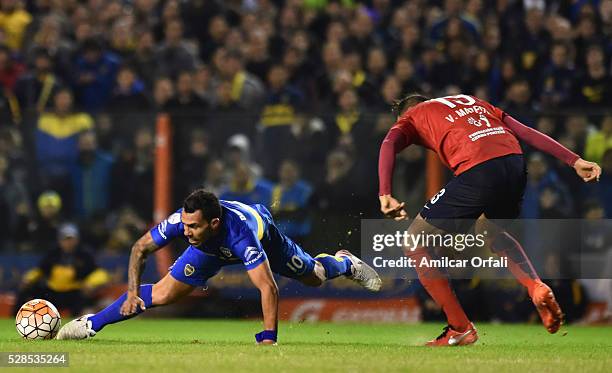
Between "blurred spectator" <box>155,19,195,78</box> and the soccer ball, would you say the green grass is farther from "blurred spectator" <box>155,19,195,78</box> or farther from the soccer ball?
"blurred spectator" <box>155,19,195,78</box>

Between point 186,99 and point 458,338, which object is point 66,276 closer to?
point 186,99

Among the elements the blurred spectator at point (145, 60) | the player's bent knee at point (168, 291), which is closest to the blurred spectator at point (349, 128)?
the blurred spectator at point (145, 60)

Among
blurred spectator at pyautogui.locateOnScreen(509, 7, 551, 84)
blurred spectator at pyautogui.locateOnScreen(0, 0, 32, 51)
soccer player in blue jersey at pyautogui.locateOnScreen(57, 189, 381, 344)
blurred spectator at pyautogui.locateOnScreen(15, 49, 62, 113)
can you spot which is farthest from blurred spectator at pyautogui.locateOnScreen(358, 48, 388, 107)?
blurred spectator at pyautogui.locateOnScreen(0, 0, 32, 51)

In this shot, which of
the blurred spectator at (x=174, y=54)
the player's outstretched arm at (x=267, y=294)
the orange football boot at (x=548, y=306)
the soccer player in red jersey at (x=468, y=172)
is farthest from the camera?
the blurred spectator at (x=174, y=54)

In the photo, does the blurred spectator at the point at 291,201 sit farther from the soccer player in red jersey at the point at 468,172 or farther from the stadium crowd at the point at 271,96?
the soccer player in red jersey at the point at 468,172

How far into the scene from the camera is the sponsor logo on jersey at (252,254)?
1070 cm

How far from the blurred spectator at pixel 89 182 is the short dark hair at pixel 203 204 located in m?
6.13

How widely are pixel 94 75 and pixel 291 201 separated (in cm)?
422

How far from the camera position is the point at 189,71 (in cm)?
1920

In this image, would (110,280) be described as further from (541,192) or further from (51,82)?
(541,192)

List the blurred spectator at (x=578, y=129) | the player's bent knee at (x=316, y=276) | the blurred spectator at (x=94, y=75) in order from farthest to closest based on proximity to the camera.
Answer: the blurred spectator at (x=94, y=75), the blurred spectator at (x=578, y=129), the player's bent knee at (x=316, y=276)

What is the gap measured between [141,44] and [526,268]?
9.36 m

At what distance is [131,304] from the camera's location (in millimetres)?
10930

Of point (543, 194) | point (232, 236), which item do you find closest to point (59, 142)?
point (543, 194)
